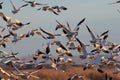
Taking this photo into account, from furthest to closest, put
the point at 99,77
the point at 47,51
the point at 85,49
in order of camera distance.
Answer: the point at 99,77
the point at 47,51
the point at 85,49

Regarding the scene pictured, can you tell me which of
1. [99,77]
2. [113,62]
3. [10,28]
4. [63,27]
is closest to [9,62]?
[10,28]

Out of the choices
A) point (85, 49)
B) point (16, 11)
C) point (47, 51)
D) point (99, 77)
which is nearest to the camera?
point (85, 49)

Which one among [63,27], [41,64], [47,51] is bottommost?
[41,64]

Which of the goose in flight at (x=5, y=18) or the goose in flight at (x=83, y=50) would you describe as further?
the goose in flight at (x=5, y=18)

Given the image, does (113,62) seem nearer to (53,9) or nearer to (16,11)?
(53,9)

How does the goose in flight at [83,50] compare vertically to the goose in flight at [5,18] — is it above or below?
below

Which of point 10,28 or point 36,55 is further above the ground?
point 10,28

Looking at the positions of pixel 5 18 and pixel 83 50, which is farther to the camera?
pixel 5 18

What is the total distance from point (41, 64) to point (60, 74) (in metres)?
63.2

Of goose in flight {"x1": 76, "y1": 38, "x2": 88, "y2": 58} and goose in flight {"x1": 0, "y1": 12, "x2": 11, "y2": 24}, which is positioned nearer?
goose in flight {"x1": 76, "y1": 38, "x2": 88, "y2": 58}

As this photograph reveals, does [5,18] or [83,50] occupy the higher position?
[5,18]

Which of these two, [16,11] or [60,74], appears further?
[60,74]

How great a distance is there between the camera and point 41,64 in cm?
2552

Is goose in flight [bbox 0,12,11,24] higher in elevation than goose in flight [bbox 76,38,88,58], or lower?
higher
